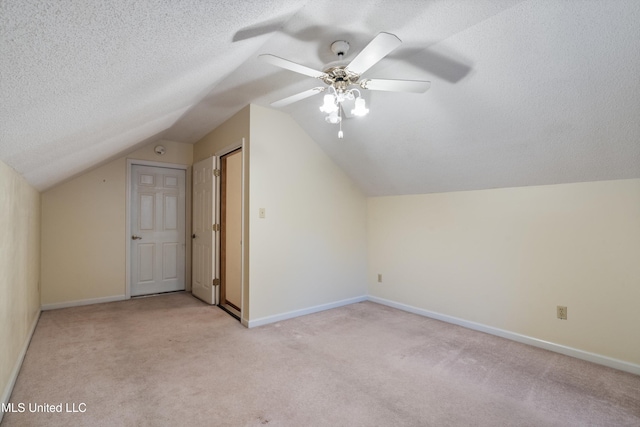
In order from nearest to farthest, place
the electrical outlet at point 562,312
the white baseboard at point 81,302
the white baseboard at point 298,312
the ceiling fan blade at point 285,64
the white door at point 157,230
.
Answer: the ceiling fan blade at point 285,64, the electrical outlet at point 562,312, the white baseboard at point 298,312, the white baseboard at point 81,302, the white door at point 157,230

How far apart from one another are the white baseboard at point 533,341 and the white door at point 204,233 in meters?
2.42

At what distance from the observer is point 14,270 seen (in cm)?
213

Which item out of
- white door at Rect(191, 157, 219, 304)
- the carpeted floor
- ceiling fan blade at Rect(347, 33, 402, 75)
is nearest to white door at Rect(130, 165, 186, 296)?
white door at Rect(191, 157, 219, 304)

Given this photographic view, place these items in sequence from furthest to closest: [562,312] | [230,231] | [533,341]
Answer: [230,231], [533,341], [562,312]

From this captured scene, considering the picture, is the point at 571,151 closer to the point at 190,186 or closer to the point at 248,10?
the point at 248,10

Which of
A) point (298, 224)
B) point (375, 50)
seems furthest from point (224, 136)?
point (375, 50)

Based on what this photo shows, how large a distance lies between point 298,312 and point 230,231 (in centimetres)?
146

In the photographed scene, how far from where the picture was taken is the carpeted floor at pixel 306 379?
1743 mm

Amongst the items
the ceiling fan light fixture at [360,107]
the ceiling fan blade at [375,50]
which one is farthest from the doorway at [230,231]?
the ceiling fan blade at [375,50]

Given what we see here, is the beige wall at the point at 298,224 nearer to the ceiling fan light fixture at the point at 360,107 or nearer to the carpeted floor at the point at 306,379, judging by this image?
the carpeted floor at the point at 306,379

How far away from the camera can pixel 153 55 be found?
3.85 ft

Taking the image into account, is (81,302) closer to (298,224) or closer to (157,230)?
(157,230)

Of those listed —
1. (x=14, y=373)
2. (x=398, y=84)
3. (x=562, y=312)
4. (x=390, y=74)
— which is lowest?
(x=14, y=373)

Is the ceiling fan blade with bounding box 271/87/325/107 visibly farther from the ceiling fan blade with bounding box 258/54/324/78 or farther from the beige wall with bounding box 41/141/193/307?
the beige wall with bounding box 41/141/193/307
